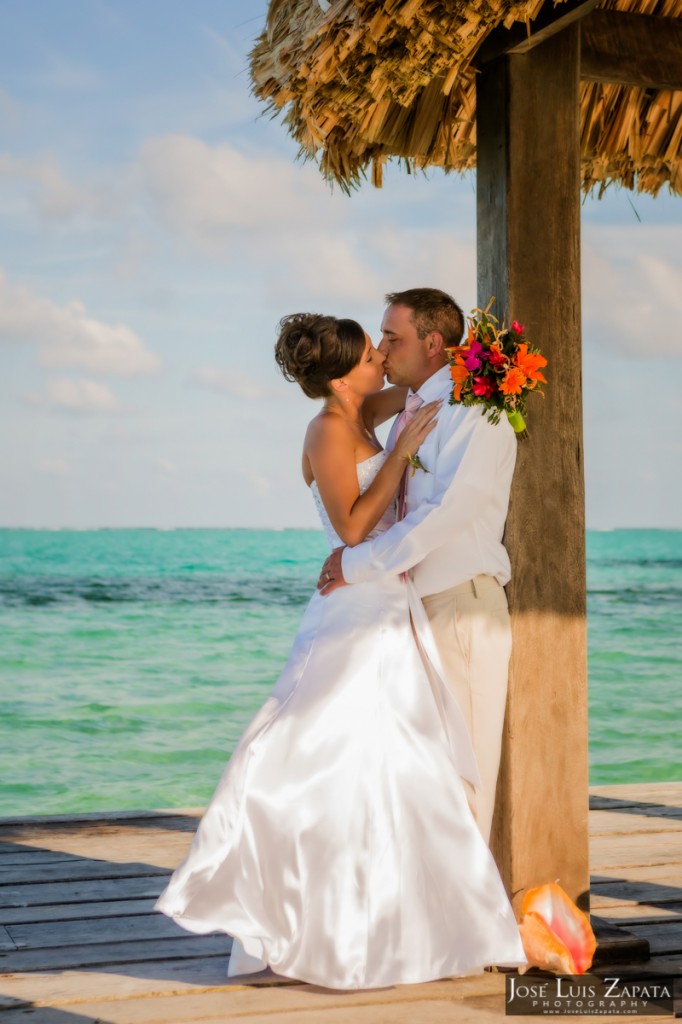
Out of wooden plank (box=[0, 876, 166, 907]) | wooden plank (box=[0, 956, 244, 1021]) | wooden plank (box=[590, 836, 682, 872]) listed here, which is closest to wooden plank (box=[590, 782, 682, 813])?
wooden plank (box=[590, 836, 682, 872])

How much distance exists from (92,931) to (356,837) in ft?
3.18

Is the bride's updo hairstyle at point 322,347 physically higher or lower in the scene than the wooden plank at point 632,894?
higher

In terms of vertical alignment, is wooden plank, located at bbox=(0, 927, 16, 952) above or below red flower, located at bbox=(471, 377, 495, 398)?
below

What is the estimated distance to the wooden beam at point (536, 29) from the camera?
116 inches

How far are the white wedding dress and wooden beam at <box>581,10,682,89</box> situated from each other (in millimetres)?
1619

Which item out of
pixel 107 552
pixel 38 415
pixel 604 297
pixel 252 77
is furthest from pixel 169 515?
pixel 252 77

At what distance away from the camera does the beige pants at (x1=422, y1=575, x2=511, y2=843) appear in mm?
3129

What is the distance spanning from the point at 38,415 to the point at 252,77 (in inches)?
1045

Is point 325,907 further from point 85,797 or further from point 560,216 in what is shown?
point 85,797

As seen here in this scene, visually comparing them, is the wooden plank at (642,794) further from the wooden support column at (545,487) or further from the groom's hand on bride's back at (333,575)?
the groom's hand on bride's back at (333,575)

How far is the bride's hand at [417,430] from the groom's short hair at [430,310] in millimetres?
255

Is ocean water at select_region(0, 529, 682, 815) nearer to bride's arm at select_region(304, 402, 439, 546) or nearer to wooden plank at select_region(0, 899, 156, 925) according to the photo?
wooden plank at select_region(0, 899, 156, 925)

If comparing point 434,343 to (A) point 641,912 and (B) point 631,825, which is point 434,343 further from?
(B) point 631,825

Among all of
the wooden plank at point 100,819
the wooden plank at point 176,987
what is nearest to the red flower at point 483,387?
the wooden plank at point 176,987
